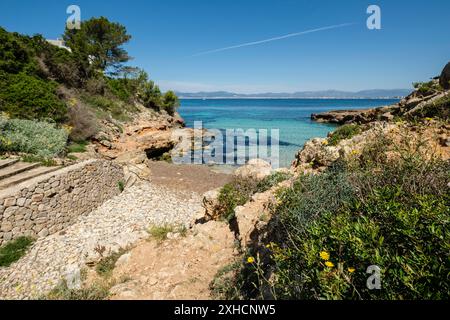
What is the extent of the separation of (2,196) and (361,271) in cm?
920

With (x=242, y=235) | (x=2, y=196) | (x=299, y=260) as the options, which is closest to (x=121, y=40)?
(x=2, y=196)

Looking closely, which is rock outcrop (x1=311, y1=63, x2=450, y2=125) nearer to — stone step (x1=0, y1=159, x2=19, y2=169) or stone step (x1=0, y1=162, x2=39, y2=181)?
stone step (x1=0, y1=162, x2=39, y2=181)

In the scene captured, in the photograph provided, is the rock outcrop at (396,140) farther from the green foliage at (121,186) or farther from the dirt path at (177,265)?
the green foliage at (121,186)

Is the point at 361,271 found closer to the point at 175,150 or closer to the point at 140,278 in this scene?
the point at 140,278

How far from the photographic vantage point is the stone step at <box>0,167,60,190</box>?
26.2 feet

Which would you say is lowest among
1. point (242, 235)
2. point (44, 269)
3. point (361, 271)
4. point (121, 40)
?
point (44, 269)

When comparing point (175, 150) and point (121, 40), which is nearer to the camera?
point (175, 150)

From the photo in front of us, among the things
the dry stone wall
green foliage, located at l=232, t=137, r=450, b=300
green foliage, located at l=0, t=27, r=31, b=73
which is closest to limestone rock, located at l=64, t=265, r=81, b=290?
the dry stone wall

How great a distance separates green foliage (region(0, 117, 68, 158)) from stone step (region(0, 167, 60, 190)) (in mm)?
1556

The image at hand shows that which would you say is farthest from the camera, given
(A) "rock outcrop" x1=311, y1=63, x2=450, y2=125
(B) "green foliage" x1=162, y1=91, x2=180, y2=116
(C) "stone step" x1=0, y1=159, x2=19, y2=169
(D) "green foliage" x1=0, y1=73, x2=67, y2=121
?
(B) "green foliage" x1=162, y1=91, x2=180, y2=116

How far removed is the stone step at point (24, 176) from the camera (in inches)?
314

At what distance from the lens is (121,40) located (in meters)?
33.3

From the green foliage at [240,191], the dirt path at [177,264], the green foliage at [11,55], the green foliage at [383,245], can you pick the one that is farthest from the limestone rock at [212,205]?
the green foliage at [11,55]

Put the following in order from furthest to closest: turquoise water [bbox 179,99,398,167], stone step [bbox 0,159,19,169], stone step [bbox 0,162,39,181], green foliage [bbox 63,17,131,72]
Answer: green foliage [bbox 63,17,131,72], turquoise water [bbox 179,99,398,167], stone step [bbox 0,159,19,169], stone step [bbox 0,162,39,181]
